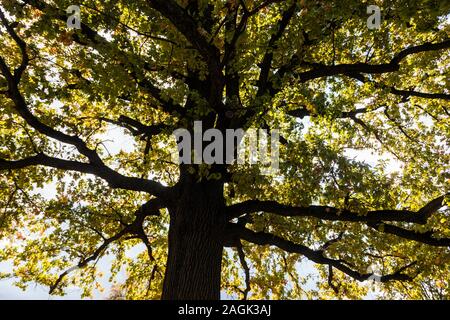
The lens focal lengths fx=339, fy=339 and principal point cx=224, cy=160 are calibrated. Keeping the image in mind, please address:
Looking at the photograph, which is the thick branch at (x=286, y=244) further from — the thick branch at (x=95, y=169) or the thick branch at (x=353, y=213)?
the thick branch at (x=95, y=169)

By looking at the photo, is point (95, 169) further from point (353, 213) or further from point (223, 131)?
point (353, 213)

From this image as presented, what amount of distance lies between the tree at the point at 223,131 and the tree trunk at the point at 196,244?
0.03 m

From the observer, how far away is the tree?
6.72m

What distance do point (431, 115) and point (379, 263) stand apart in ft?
16.1

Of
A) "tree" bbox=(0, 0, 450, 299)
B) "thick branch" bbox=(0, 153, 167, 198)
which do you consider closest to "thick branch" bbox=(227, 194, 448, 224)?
"tree" bbox=(0, 0, 450, 299)

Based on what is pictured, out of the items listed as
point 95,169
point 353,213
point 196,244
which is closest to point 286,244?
point 353,213

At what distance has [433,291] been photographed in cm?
1664

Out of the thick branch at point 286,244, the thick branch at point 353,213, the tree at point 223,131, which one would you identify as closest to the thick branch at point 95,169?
the tree at point 223,131

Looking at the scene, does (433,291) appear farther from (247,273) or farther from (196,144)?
(196,144)

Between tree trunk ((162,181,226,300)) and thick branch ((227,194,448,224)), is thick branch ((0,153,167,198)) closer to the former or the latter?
tree trunk ((162,181,226,300))

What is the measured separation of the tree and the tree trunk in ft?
0.09

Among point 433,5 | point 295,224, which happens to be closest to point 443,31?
point 433,5

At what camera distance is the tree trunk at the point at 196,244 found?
6.77 metres

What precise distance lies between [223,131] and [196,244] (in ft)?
8.68
